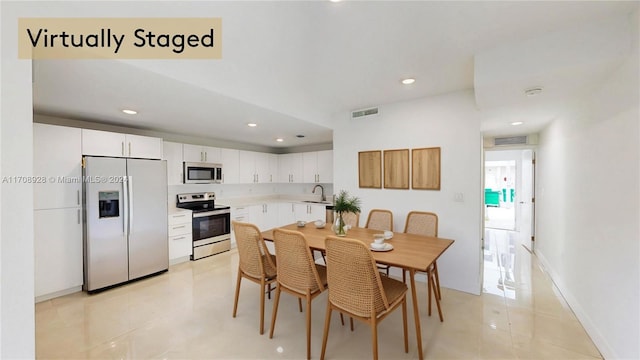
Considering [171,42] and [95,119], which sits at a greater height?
[171,42]

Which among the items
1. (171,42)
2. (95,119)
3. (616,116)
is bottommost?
(616,116)

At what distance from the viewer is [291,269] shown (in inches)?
86.3

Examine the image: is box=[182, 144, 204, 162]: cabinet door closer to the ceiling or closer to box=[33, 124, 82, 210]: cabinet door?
the ceiling

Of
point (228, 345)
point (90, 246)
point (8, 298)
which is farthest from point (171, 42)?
point (90, 246)

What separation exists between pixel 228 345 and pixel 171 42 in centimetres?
246

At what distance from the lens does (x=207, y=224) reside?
Result: 4.54 m

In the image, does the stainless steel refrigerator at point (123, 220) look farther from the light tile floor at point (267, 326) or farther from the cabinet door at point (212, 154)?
the cabinet door at point (212, 154)

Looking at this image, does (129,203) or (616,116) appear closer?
Result: (616,116)

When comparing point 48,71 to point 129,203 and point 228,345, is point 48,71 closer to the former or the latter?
point 129,203

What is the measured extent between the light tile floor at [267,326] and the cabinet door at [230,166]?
2311mm

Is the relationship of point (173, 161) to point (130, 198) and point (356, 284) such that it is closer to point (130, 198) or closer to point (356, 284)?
point (130, 198)

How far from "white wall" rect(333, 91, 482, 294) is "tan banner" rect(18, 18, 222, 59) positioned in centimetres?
246

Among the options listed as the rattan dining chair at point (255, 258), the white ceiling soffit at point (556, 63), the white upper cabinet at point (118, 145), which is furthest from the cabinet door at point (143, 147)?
the white ceiling soffit at point (556, 63)

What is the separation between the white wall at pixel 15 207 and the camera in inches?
42.7
